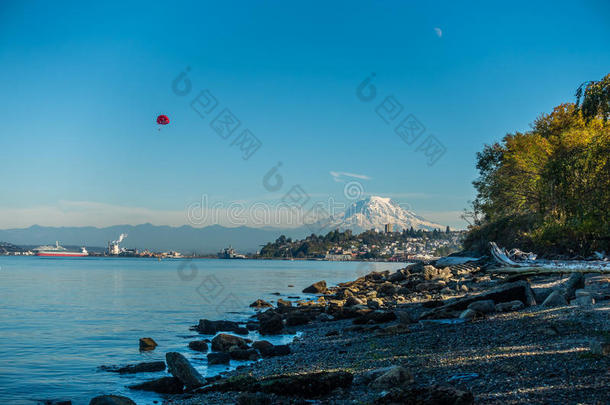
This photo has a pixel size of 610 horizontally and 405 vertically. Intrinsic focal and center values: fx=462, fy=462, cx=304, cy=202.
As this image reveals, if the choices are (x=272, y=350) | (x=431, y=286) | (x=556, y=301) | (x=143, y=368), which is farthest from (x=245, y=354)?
(x=431, y=286)

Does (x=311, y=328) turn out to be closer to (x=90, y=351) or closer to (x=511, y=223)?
(x=90, y=351)

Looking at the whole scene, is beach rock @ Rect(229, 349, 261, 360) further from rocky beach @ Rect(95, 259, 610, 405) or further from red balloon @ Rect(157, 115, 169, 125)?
red balloon @ Rect(157, 115, 169, 125)

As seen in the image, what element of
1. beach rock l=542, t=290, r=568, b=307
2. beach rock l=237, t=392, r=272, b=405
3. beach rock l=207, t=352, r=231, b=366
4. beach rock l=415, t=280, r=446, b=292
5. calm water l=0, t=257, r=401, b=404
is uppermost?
beach rock l=542, t=290, r=568, b=307

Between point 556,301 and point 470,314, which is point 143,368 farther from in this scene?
point 556,301

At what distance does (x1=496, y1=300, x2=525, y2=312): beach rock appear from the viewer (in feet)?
58.0

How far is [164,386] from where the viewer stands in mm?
13992

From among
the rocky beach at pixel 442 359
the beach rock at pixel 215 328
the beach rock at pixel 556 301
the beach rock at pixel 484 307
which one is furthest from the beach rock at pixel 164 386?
the beach rock at pixel 556 301

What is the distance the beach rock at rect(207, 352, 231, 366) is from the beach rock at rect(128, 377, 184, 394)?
3.60 meters

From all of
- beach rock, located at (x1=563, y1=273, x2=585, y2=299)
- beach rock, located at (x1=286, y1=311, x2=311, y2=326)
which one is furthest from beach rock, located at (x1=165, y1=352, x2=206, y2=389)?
beach rock, located at (x1=563, y1=273, x2=585, y2=299)

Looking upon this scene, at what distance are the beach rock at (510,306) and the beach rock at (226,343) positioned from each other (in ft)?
35.2

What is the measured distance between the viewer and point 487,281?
33969 millimetres

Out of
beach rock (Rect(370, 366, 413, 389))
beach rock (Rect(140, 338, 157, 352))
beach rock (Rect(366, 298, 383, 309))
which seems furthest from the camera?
beach rock (Rect(366, 298, 383, 309))

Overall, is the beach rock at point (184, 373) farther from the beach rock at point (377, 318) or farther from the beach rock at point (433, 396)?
the beach rock at point (377, 318)

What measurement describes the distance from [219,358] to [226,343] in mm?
2623
